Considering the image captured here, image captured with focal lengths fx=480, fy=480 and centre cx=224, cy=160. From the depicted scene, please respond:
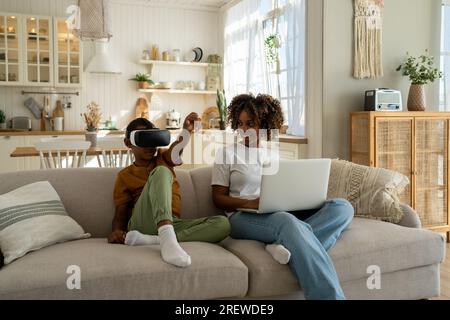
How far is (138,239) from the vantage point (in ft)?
7.18

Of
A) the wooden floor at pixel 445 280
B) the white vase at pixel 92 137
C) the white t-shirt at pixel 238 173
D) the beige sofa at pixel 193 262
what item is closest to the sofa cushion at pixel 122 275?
the beige sofa at pixel 193 262

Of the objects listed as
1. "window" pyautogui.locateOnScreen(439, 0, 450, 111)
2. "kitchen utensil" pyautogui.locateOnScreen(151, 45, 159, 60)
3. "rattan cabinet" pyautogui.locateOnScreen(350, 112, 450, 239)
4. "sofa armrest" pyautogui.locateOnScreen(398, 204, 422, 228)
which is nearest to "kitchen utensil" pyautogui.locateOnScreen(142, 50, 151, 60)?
"kitchen utensil" pyautogui.locateOnScreen(151, 45, 159, 60)

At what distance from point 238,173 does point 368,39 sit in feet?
8.13

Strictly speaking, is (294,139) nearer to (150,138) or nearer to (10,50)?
(150,138)

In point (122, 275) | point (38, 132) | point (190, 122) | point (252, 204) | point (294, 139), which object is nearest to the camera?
point (122, 275)

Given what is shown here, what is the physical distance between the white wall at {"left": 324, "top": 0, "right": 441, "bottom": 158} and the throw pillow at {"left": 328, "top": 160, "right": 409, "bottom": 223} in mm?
1416

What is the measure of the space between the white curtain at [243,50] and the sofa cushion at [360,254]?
3276 mm

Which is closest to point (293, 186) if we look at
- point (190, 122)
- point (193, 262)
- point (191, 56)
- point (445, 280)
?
point (193, 262)

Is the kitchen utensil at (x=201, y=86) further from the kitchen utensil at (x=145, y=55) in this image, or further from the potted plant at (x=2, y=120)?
the potted plant at (x=2, y=120)

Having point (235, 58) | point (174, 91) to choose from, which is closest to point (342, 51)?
point (235, 58)

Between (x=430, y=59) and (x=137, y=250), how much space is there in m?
3.49

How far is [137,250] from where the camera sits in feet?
6.84

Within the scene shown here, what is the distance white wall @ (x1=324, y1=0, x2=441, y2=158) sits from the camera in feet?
13.9

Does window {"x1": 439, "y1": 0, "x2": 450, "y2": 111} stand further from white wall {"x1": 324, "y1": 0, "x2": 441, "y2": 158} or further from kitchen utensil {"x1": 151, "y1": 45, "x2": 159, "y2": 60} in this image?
kitchen utensil {"x1": 151, "y1": 45, "x2": 159, "y2": 60}
